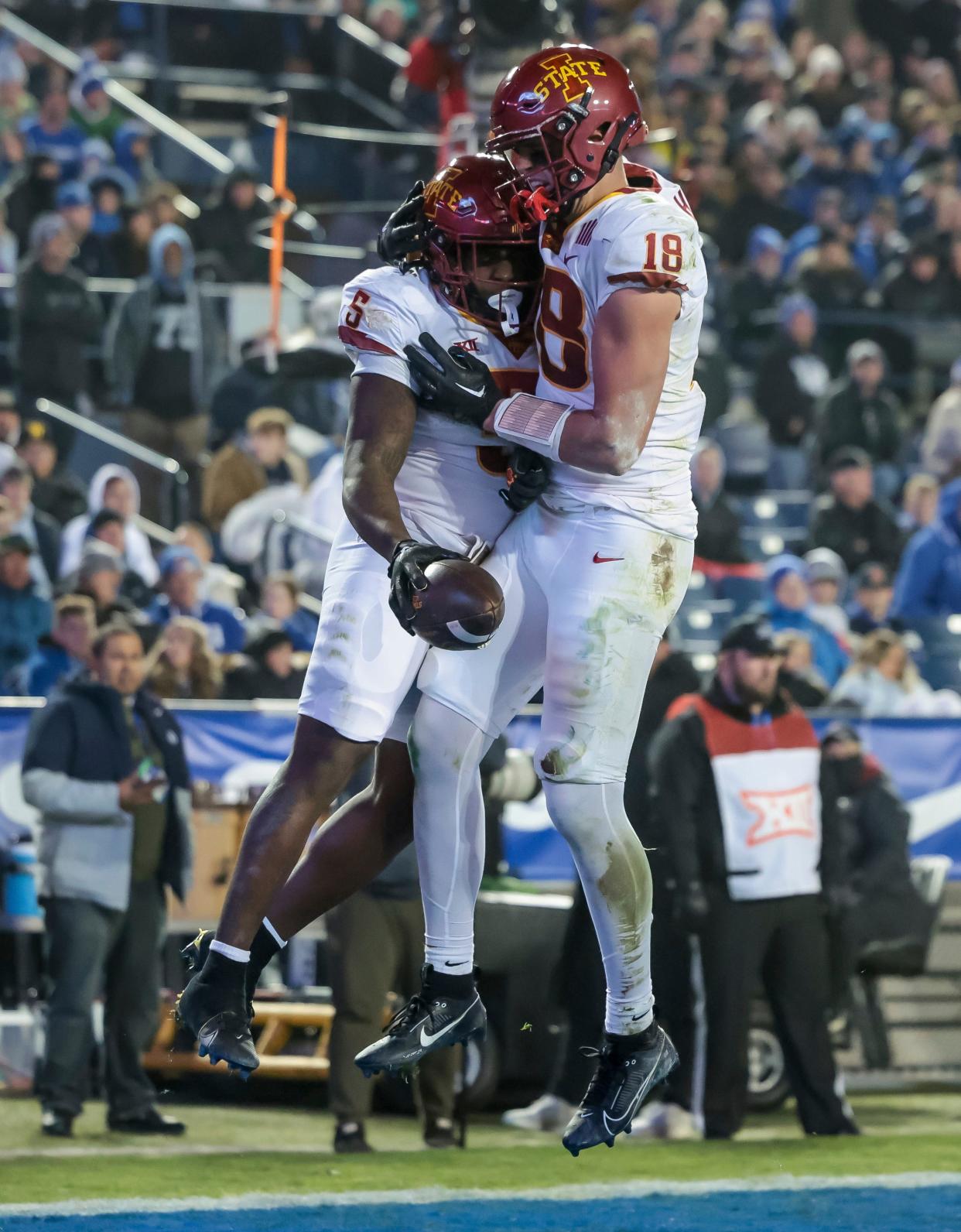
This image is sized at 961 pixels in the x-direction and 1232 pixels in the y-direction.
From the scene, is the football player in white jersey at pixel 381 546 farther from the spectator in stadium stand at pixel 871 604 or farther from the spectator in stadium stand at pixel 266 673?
the spectator in stadium stand at pixel 871 604

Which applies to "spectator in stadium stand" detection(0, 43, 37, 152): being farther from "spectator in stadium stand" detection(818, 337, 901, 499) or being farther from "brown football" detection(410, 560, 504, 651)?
"brown football" detection(410, 560, 504, 651)

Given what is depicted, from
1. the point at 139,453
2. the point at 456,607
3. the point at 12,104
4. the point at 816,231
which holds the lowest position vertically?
the point at 456,607

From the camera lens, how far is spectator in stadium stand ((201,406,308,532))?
1170cm

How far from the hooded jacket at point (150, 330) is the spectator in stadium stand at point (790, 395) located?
3.73 metres

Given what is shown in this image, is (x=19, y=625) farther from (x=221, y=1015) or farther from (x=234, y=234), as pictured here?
(x=221, y=1015)

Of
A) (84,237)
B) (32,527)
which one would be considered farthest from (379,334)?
(84,237)

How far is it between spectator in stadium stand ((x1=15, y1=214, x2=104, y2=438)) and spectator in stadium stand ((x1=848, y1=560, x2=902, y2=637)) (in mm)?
4600

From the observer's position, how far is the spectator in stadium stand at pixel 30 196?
1330 cm

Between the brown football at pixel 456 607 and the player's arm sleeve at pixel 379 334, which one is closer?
the brown football at pixel 456 607

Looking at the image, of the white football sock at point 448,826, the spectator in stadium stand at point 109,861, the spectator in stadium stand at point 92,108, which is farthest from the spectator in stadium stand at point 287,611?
the white football sock at point 448,826

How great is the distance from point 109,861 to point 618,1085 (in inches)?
151

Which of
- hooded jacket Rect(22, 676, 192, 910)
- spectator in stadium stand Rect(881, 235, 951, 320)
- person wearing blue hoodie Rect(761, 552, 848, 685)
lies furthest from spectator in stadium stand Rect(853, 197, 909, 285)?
hooded jacket Rect(22, 676, 192, 910)

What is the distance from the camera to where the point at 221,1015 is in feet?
15.9

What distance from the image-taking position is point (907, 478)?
14422 millimetres
